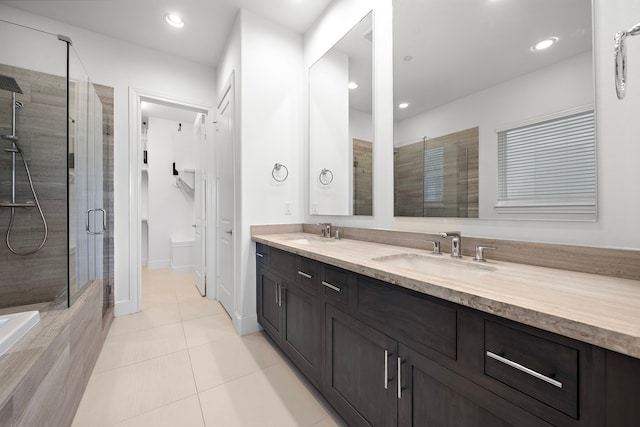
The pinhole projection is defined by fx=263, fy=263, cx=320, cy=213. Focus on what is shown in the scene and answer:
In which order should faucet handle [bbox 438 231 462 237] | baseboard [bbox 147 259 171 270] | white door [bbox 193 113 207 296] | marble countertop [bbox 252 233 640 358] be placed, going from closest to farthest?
marble countertop [bbox 252 233 640 358] → faucet handle [bbox 438 231 462 237] → white door [bbox 193 113 207 296] → baseboard [bbox 147 259 171 270]

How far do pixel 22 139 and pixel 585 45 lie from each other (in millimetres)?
3648

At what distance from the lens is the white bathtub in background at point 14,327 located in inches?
42.1

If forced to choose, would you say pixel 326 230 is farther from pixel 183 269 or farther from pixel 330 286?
pixel 183 269

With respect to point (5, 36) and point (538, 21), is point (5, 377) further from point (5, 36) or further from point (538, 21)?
point (5, 36)

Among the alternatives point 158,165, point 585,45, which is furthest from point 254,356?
point 158,165

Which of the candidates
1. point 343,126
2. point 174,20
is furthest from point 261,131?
point 174,20

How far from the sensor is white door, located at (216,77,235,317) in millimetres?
2596

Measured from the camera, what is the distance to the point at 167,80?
118 inches

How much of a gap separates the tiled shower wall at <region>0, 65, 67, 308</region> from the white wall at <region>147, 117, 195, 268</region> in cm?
244

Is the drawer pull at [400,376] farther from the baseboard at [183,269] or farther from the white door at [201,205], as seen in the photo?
the baseboard at [183,269]

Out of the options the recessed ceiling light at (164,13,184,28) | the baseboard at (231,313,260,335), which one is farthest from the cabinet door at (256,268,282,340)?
the recessed ceiling light at (164,13,184,28)

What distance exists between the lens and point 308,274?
1554 mm

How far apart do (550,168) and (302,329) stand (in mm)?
1501

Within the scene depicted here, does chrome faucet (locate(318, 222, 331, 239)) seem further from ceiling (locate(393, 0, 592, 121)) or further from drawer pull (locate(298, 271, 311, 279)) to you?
ceiling (locate(393, 0, 592, 121))
